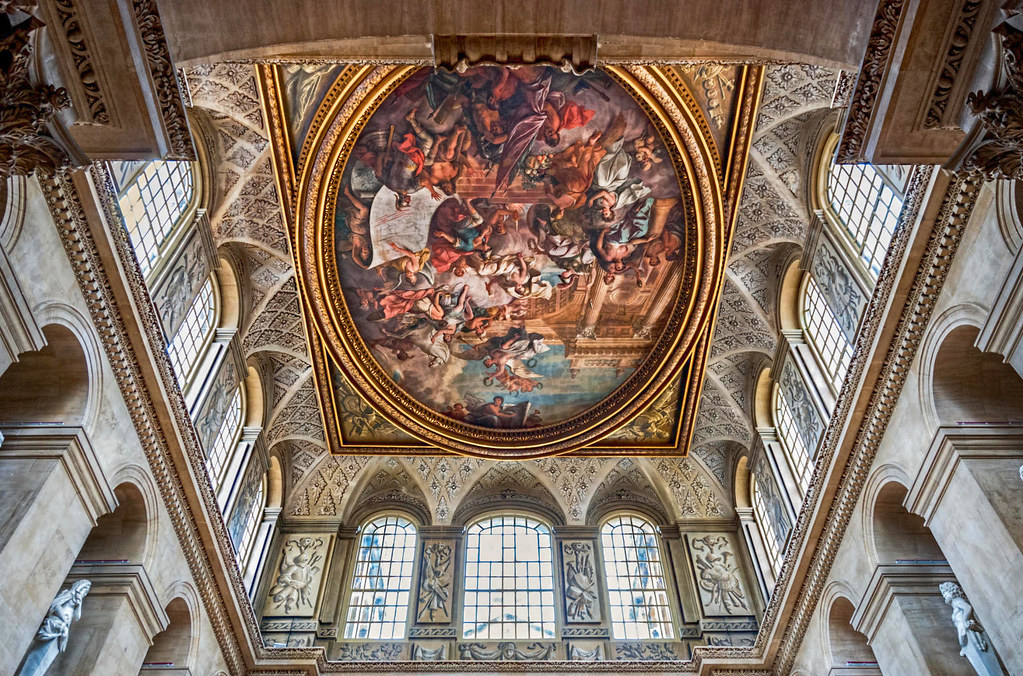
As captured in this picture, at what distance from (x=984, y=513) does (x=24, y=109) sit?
9.65 meters

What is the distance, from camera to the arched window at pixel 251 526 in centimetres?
1545

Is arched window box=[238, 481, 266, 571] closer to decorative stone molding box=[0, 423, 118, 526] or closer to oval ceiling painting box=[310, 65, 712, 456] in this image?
oval ceiling painting box=[310, 65, 712, 456]

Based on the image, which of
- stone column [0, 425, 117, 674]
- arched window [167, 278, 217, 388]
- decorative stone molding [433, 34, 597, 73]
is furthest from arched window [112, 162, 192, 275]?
decorative stone molding [433, 34, 597, 73]

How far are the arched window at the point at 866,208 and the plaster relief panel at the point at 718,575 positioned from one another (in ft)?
25.8

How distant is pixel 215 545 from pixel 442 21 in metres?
9.67

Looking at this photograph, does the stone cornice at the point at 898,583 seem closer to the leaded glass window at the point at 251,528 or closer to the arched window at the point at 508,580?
the arched window at the point at 508,580

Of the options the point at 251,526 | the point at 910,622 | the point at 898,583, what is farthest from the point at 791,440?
the point at 251,526

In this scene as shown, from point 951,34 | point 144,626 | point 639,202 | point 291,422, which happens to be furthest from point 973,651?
point 291,422

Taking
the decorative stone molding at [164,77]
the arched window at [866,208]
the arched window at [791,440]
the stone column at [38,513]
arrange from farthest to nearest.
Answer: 1. the arched window at [791,440]
2. the arched window at [866,208]
3. the stone column at [38,513]
4. the decorative stone molding at [164,77]

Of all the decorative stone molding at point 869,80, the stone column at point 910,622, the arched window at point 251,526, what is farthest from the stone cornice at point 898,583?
the arched window at point 251,526

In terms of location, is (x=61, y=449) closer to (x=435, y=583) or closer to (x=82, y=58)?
(x=82, y=58)

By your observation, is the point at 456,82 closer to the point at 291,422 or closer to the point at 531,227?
the point at 531,227

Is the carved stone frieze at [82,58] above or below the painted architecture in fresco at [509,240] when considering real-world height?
below

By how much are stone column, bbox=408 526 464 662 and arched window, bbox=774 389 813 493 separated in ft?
23.6
